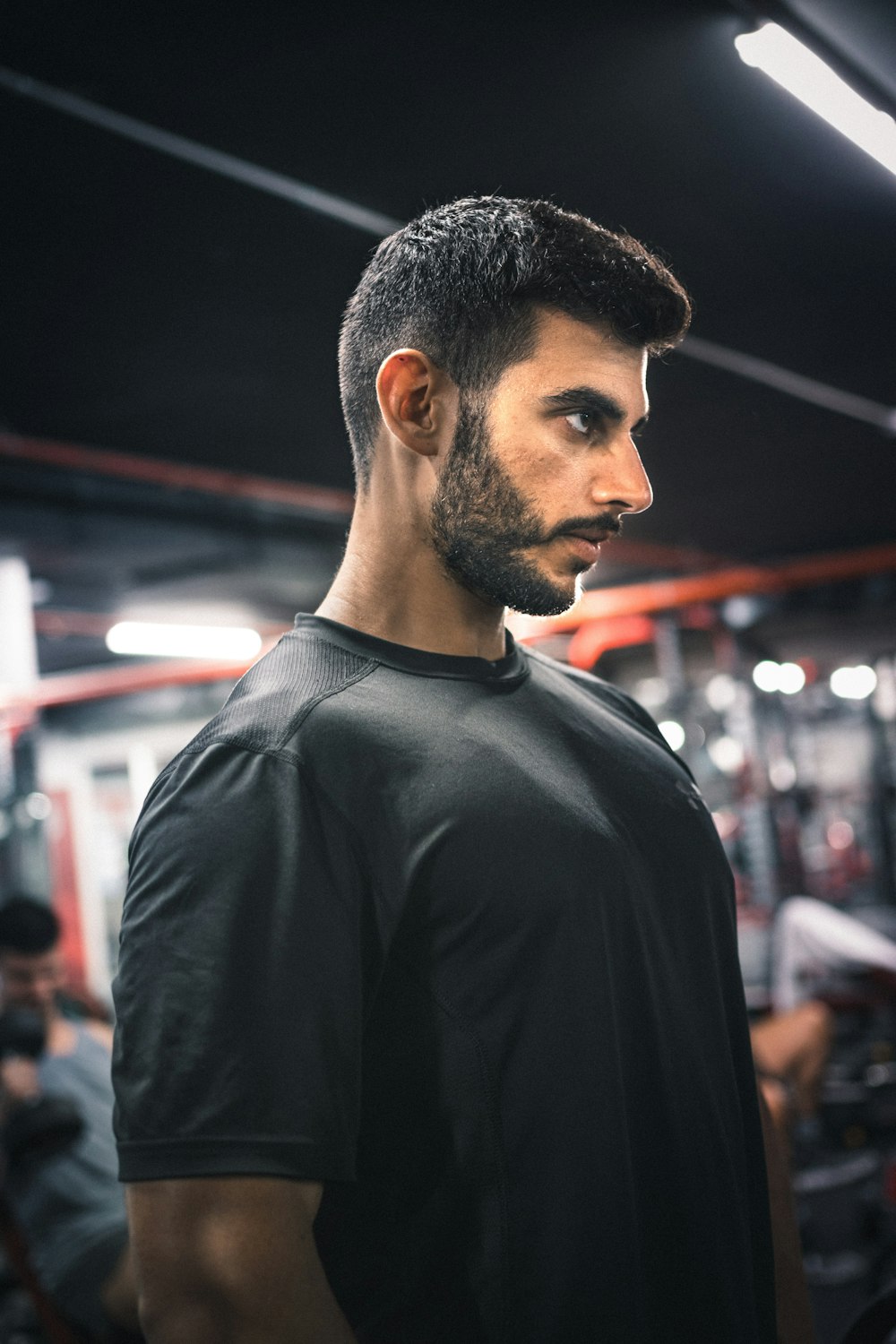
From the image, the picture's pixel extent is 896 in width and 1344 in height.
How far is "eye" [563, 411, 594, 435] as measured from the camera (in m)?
0.93

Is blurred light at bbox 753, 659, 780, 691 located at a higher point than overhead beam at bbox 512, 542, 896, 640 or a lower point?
lower

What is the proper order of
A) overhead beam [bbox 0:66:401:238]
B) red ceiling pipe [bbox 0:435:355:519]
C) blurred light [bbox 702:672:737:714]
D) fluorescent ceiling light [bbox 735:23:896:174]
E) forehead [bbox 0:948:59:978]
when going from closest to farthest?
fluorescent ceiling light [bbox 735:23:896:174] → overhead beam [bbox 0:66:401:238] → forehead [bbox 0:948:59:978] → red ceiling pipe [bbox 0:435:355:519] → blurred light [bbox 702:672:737:714]

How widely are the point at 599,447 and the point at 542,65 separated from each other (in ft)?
5.64

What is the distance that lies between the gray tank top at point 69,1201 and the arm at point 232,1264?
66.1 inches

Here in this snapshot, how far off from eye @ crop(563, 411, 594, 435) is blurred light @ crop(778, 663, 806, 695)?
7049mm

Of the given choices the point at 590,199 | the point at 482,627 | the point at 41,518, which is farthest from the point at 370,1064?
the point at 41,518

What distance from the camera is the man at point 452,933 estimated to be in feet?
2.44

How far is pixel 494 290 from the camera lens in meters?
0.93

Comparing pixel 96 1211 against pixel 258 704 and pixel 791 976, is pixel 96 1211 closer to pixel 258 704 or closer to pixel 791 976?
pixel 258 704

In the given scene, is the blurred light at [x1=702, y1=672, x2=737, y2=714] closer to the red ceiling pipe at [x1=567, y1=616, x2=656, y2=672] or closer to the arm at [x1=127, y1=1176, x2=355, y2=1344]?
the red ceiling pipe at [x1=567, y1=616, x2=656, y2=672]

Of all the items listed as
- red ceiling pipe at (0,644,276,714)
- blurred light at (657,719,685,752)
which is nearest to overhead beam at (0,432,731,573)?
red ceiling pipe at (0,644,276,714)

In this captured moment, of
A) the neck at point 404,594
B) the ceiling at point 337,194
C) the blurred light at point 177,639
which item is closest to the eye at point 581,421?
the neck at point 404,594

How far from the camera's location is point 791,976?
544 centimetres

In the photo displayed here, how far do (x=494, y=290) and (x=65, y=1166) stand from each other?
2356mm
